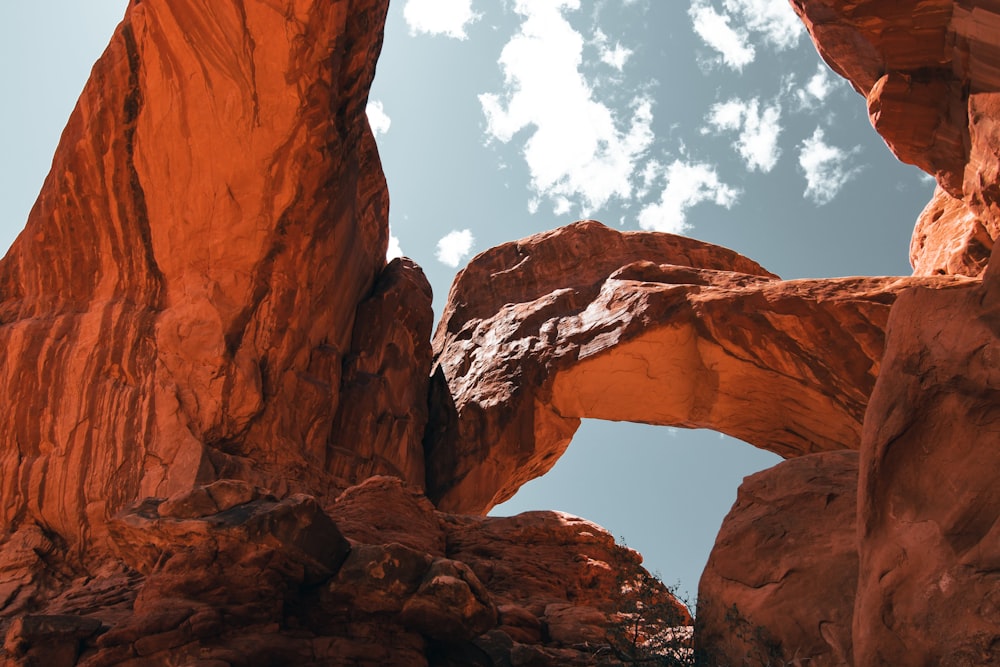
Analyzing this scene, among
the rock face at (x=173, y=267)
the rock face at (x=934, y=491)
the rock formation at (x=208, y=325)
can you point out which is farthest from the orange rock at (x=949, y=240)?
the rock face at (x=173, y=267)

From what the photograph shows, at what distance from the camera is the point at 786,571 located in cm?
856

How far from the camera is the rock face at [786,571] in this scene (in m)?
7.93

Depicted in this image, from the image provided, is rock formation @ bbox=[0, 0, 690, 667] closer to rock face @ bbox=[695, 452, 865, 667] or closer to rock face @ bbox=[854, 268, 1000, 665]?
rock face @ bbox=[695, 452, 865, 667]

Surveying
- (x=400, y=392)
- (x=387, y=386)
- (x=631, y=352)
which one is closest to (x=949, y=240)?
(x=631, y=352)

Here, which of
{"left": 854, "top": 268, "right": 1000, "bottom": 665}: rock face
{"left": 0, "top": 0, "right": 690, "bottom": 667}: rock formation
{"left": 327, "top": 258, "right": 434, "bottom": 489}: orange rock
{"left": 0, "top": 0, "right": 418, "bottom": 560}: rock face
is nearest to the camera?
{"left": 854, "top": 268, "right": 1000, "bottom": 665}: rock face

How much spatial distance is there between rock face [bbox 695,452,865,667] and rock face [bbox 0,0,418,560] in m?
10.3

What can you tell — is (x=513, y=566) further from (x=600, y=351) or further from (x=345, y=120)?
(x=345, y=120)

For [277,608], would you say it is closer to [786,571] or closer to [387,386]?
[786,571]

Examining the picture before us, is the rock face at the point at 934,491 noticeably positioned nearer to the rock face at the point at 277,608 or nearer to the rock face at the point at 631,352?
the rock face at the point at 277,608

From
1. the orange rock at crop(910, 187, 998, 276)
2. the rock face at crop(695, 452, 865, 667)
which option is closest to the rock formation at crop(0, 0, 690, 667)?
the rock face at crop(695, 452, 865, 667)

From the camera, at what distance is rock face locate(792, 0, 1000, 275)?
15547 mm

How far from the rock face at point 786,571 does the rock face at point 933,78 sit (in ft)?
30.5

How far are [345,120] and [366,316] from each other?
5276 mm

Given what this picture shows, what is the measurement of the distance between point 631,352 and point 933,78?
890cm
